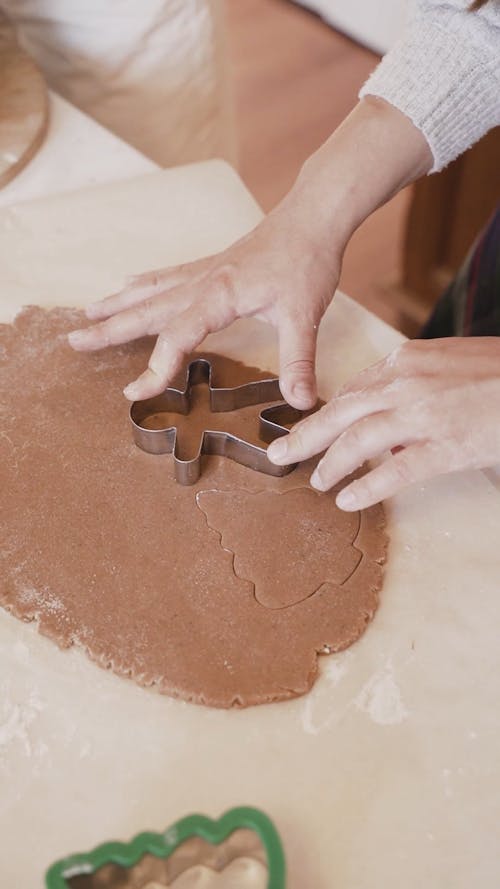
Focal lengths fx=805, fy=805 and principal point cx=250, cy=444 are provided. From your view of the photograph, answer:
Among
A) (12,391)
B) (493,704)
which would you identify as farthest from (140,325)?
(493,704)

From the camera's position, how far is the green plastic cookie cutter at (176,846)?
651 mm

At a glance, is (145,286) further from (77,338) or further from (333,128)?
(333,128)

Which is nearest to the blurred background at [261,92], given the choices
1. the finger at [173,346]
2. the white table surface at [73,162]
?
the white table surface at [73,162]

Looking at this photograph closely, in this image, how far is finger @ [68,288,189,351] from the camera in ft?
3.54

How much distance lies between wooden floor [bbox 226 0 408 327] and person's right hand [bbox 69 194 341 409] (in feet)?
4.93

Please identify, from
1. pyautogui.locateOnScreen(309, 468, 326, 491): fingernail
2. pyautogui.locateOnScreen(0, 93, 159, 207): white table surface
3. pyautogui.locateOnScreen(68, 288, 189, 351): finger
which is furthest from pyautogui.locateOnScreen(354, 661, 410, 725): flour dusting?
pyautogui.locateOnScreen(0, 93, 159, 207): white table surface

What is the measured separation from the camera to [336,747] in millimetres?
817

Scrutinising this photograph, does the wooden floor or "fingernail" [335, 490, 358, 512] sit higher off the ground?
"fingernail" [335, 490, 358, 512]

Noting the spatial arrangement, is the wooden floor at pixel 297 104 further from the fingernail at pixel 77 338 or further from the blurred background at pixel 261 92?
the fingernail at pixel 77 338

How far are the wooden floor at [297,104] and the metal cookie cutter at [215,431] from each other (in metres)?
1.56

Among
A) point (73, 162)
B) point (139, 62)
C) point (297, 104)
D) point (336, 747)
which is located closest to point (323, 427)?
point (336, 747)

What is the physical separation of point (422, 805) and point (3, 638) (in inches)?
18.6

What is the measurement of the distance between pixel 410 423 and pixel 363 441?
0.18 ft

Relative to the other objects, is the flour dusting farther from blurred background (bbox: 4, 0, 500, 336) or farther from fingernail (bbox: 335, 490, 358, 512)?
blurred background (bbox: 4, 0, 500, 336)
